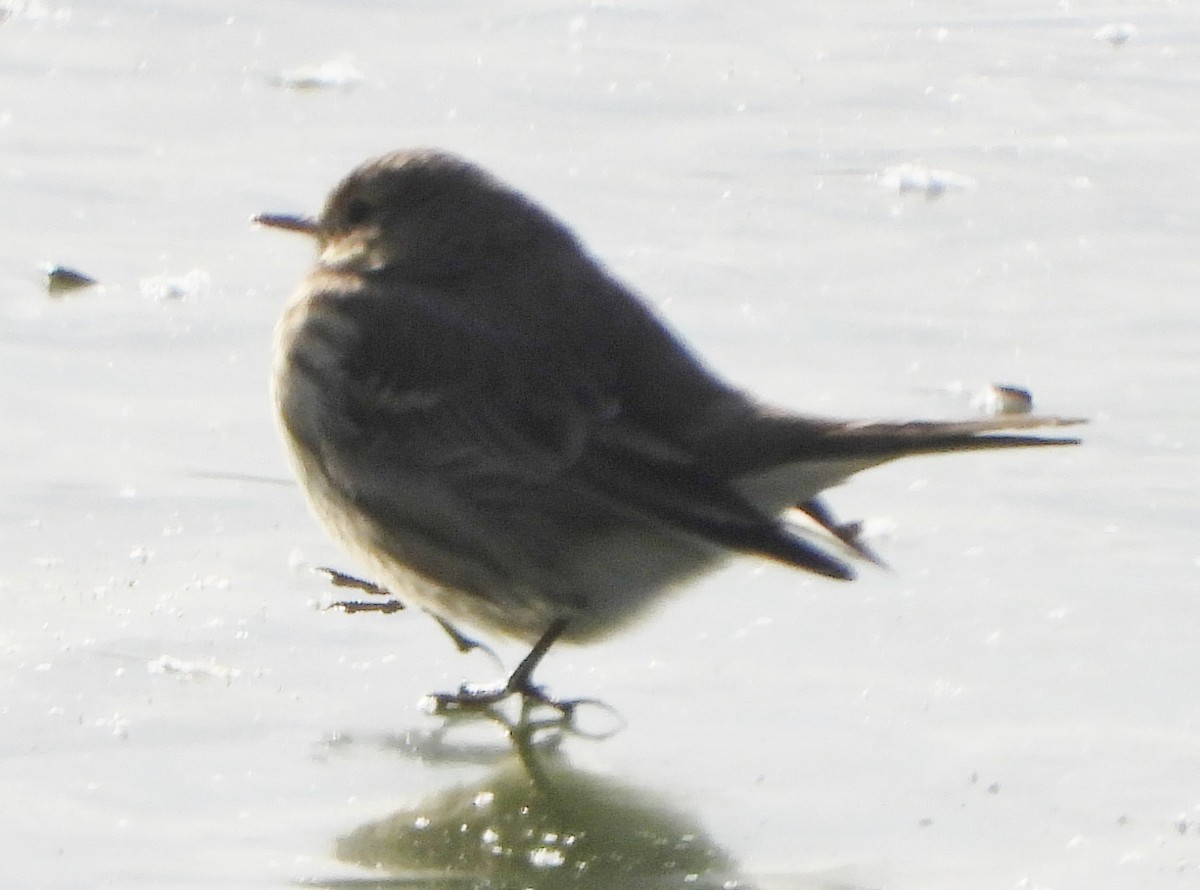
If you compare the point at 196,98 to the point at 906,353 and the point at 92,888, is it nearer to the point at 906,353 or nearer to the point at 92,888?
the point at 906,353

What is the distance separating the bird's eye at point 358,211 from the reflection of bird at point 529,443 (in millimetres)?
242

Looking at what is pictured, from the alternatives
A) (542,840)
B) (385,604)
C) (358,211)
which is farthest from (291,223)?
(542,840)

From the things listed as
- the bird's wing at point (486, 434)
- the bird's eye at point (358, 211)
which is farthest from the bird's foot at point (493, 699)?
the bird's eye at point (358, 211)

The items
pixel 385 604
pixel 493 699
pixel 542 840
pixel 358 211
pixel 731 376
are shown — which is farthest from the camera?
pixel 731 376

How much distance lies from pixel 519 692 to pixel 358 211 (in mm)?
1392

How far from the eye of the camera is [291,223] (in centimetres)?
560

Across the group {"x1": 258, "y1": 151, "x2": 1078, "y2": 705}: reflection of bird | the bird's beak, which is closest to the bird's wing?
{"x1": 258, "y1": 151, "x2": 1078, "y2": 705}: reflection of bird

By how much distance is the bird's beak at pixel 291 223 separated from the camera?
559 centimetres

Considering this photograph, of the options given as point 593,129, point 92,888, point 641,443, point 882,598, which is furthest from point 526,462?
point 593,129

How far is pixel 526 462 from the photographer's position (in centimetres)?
483

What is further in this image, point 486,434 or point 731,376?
point 731,376

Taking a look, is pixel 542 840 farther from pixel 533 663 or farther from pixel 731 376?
pixel 731 376

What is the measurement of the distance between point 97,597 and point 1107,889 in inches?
73.8

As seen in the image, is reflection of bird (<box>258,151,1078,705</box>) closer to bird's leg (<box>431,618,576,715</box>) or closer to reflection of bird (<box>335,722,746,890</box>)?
bird's leg (<box>431,618,576,715</box>)
